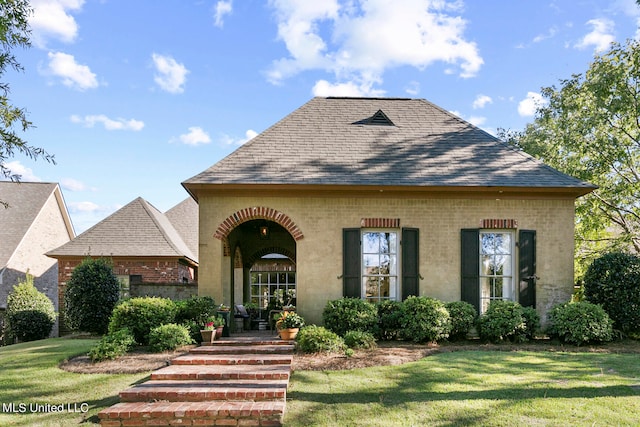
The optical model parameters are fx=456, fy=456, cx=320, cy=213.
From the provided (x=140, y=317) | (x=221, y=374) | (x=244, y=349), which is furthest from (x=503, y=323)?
(x=140, y=317)

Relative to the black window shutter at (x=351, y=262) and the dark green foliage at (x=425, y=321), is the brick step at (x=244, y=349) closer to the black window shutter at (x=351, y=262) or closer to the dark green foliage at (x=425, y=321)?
the black window shutter at (x=351, y=262)

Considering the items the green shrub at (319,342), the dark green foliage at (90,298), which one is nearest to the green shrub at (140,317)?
the dark green foliage at (90,298)

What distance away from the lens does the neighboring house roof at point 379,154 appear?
10.9 metres

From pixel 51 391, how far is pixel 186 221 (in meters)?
15.8

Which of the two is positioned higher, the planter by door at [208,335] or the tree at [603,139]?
the tree at [603,139]

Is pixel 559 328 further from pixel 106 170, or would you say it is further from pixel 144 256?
pixel 106 170

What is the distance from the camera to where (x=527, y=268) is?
11.1 metres

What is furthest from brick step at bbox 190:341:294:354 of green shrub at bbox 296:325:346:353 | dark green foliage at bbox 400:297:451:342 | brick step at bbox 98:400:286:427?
brick step at bbox 98:400:286:427

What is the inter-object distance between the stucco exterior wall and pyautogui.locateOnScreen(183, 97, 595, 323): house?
24 mm

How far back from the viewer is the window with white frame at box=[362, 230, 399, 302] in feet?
36.6

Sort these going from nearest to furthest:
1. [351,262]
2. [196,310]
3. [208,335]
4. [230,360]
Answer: [230,360] < [208,335] < [196,310] < [351,262]

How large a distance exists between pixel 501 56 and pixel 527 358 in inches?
343

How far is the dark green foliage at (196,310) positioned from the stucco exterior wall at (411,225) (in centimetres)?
64

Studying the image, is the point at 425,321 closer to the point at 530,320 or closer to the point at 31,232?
the point at 530,320
